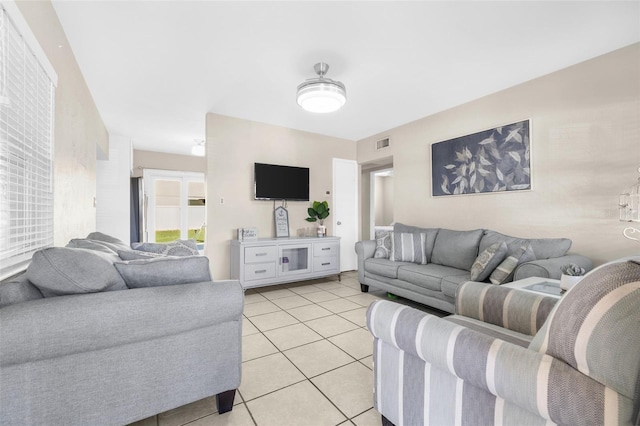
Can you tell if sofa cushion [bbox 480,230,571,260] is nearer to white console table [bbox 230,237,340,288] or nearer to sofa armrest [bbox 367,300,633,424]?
sofa armrest [bbox 367,300,633,424]

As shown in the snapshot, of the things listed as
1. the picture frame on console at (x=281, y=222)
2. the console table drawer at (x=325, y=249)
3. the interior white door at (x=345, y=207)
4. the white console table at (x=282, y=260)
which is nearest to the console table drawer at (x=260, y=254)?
the white console table at (x=282, y=260)

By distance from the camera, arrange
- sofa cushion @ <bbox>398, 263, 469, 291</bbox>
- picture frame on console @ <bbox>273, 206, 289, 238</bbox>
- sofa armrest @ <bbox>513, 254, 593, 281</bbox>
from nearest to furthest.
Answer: sofa armrest @ <bbox>513, 254, 593, 281</bbox> < sofa cushion @ <bbox>398, 263, 469, 291</bbox> < picture frame on console @ <bbox>273, 206, 289, 238</bbox>

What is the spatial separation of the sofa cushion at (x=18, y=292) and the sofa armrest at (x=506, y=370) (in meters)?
1.45

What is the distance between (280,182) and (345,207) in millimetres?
1413

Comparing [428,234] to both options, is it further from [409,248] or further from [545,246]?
[545,246]

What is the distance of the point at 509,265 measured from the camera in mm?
2381

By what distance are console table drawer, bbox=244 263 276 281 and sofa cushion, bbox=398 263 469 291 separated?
1.72 metres

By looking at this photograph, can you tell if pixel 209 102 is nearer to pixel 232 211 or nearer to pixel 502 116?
pixel 232 211

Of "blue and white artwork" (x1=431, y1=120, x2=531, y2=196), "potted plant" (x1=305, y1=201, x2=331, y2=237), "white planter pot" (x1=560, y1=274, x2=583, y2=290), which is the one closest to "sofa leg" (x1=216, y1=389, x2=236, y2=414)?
"white planter pot" (x1=560, y1=274, x2=583, y2=290)

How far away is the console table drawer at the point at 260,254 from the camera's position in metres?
3.76

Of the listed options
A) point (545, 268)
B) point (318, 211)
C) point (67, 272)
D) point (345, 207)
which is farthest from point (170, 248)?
point (345, 207)

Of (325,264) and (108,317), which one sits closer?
(108,317)

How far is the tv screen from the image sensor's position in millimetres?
4309

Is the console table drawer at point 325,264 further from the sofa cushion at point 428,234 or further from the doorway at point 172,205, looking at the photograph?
the doorway at point 172,205
